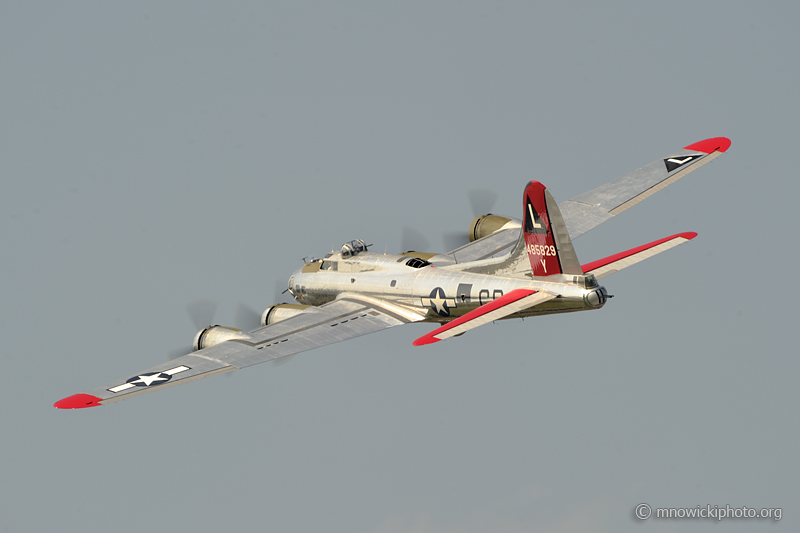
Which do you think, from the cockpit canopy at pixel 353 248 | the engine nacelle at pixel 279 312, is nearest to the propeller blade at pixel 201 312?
the engine nacelle at pixel 279 312

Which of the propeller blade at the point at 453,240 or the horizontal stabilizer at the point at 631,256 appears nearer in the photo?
the horizontal stabilizer at the point at 631,256

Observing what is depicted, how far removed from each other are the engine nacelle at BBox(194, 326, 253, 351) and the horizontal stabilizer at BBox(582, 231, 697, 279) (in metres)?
15.4

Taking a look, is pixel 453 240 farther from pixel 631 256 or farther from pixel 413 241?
pixel 631 256

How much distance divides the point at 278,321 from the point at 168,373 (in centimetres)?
743

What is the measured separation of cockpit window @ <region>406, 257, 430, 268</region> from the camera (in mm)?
56156

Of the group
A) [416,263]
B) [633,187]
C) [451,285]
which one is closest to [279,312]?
[416,263]

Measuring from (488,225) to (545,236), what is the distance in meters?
14.2

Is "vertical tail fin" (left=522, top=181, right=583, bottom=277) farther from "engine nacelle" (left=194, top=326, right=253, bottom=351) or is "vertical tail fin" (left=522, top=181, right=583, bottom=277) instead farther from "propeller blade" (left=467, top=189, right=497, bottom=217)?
"propeller blade" (left=467, top=189, right=497, bottom=217)

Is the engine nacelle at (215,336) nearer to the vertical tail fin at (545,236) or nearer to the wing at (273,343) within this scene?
the wing at (273,343)

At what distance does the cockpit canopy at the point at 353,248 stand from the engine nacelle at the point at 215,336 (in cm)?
691

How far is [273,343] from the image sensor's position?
5300 cm

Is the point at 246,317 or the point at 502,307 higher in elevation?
the point at 246,317

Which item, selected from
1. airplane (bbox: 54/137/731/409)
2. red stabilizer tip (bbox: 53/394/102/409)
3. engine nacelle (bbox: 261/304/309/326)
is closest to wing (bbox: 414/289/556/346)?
airplane (bbox: 54/137/731/409)

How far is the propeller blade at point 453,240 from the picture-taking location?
61438 mm
